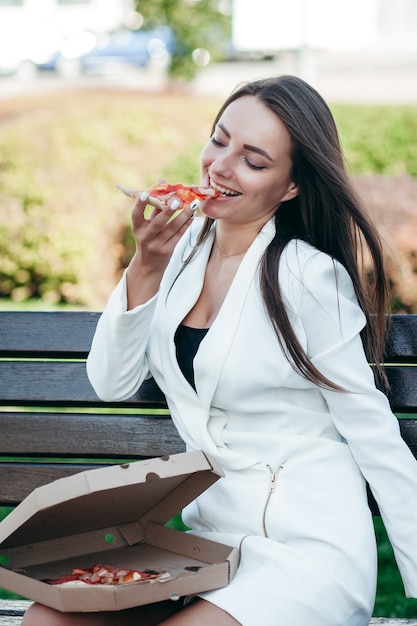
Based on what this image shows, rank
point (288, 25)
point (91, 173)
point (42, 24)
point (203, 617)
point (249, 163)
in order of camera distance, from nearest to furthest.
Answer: point (203, 617), point (249, 163), point (91, 173), point (288, 25), point (42, 24)

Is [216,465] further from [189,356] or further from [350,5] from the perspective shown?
[350,5]

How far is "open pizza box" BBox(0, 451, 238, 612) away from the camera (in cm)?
204

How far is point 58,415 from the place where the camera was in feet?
10.1

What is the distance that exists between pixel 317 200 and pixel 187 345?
0.52 metres

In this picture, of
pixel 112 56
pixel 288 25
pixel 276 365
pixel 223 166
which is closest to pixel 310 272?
pixel 276 365

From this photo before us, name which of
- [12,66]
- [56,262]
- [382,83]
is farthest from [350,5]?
[12,66]

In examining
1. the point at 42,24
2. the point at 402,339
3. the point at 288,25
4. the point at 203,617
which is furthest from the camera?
the point at 42,24

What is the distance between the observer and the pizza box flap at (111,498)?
2.05 meters

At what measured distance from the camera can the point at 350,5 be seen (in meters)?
11.8

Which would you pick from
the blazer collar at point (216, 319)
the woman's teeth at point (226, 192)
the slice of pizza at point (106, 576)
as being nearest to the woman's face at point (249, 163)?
the woman's teeth at point (226, 192)

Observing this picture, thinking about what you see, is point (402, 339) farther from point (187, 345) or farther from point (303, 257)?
point (187, 345)

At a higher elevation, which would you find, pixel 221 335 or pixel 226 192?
pixel 226 192

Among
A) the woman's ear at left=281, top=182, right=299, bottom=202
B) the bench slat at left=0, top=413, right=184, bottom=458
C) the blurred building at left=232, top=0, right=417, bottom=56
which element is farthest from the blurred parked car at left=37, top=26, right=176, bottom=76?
the woman's ear at left=281, top=182, right=299, bottom=202

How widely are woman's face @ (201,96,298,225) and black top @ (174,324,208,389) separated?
309 mm
